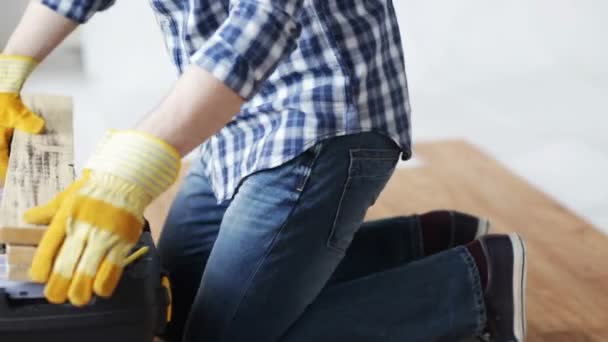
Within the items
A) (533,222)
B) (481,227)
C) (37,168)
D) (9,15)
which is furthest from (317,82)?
(9,15)

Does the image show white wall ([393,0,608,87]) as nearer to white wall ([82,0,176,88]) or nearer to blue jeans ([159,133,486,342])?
white wall ([82,0,176,88])

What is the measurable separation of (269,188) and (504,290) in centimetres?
46

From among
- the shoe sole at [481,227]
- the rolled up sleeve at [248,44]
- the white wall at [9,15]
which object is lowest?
the white wall at [9,15]

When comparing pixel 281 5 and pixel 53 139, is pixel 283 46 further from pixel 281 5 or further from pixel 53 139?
pixel 53 139

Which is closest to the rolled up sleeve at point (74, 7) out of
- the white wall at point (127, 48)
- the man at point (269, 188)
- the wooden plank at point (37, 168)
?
the man at point (269, 188)

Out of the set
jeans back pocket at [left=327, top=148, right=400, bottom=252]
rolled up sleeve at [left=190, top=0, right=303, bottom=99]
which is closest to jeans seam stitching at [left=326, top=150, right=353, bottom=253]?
jeans back pocket at [left=327, top=148, right=400, bottom=252]

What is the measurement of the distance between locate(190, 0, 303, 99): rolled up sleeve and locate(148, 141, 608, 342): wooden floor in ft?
3.04

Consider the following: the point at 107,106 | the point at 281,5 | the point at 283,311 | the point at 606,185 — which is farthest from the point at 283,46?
the point at 107,106

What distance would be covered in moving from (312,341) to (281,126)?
347 millimetres

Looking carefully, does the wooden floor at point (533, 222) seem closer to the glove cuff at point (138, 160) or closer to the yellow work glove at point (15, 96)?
the yellow work glove at point (15, 96)

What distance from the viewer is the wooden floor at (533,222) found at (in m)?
1.83

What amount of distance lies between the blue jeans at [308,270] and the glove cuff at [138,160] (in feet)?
0.92

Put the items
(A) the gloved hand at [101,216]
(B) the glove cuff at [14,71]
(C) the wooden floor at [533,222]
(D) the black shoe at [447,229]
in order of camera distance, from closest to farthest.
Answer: (A) the gloved hand at [101,216] → (B) the glove cuff at [14,71] → (D) the black shoe at [447,229] → (C) the wooden floor at [533,222]

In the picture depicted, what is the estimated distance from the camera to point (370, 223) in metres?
1.68
